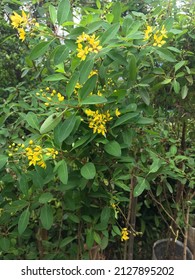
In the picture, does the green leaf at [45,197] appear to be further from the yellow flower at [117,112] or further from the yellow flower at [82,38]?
the yellow flower at [82,38]

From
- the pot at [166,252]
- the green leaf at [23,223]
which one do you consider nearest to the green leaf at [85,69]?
the green leaf at [23,223]

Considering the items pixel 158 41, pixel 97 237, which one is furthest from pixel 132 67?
pixel 97 237

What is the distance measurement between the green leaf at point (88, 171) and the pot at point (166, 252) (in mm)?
1106

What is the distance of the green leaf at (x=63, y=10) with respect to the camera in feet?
2.85

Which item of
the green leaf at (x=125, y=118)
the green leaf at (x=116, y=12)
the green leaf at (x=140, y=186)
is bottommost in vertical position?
the green leaf at (x=140, y=186)

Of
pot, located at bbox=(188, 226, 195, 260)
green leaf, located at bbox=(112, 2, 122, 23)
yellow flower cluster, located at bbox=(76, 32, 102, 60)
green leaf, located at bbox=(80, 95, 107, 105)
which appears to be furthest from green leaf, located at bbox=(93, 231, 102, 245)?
pot, located at bbox=(188, 226, 195, 260)

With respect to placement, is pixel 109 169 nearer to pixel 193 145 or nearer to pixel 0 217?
pixel 0 217

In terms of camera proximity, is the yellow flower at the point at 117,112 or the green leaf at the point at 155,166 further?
the green leaf at the point at 155,166

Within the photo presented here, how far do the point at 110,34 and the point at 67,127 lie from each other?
27 cm

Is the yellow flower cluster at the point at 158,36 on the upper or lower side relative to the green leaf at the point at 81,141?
upper

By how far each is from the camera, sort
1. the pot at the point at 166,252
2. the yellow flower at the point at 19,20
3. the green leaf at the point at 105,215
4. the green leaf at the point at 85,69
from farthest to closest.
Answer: the pot at the point at 166,252 → the green leaf at the point at 105,215 → the yellow flower at the point at 19,20 → the green leaf at the point at 85,69

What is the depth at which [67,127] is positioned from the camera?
82cm

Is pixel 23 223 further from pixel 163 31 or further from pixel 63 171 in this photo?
pixel 163 31
